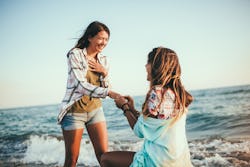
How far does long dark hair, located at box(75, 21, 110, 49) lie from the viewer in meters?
2.70

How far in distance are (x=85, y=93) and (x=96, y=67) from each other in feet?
1.12

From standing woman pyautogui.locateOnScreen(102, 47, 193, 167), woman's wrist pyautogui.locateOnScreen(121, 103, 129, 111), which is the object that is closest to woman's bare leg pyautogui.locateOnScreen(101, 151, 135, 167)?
standing woman pyautogui.locateOnScreen(102, 47, 193, 167)

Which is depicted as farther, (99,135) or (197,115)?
(197,115)

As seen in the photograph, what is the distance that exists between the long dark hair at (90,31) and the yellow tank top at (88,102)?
278mm

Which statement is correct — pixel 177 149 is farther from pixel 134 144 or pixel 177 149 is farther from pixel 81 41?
pixel 134 144

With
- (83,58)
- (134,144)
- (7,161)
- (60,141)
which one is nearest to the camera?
(83,58)

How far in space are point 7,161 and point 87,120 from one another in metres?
3.69

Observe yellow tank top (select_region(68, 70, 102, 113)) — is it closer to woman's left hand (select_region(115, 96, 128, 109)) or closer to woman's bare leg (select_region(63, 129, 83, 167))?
woman's bare leg (select_region(63, 129, 83, 167))

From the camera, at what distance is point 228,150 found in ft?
17.1

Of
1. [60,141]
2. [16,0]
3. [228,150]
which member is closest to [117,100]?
[228,150]

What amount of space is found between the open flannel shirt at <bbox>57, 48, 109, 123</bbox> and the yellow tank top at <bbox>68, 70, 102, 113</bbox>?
2.9 inches

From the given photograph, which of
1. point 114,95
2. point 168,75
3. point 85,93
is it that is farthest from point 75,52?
point 168,75

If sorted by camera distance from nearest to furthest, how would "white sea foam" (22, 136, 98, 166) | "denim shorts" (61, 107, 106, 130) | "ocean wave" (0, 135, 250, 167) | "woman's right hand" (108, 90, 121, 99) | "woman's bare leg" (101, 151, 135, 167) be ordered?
"woman's bare leg" (101, 151, 135, 167), "woman's right hand" (108, 90, 121, 99), "denim shorts" (61, 107, 106, 130), "ocean wave" (0, 135, 250, 167), "white sea foam" (22, 136, 98, 166)

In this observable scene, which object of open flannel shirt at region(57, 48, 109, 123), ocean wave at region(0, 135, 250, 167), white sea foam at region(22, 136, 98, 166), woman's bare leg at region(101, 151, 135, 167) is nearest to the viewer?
woman's bare leg at region(101, 151, 135, 167)
